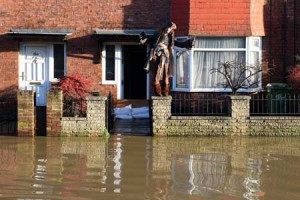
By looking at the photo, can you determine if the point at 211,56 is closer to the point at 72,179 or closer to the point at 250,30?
the point at 250,30

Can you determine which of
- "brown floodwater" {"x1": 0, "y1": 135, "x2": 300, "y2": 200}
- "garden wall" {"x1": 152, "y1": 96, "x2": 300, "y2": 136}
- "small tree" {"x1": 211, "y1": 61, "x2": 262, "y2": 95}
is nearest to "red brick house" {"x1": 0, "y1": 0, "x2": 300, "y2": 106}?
"small tree" {"x1": 211, "y1": 61, "x2": 262, "y2": 95}

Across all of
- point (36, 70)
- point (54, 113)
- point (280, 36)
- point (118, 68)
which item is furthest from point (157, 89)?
point (36, 70)

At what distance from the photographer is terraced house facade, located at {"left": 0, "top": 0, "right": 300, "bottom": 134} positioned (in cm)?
1733

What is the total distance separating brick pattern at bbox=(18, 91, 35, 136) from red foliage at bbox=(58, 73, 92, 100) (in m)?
1.72

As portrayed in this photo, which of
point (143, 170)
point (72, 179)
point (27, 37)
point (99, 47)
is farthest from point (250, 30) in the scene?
point (72, 179)

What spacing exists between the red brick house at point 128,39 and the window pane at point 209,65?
0.03 m

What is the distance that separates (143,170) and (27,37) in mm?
9979

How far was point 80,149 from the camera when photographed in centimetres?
1229

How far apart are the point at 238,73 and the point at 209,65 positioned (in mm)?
990

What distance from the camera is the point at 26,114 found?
1412 centimetres

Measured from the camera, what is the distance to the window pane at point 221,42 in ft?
57.2

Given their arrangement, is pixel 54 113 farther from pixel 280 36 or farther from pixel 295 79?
pixel 280 36

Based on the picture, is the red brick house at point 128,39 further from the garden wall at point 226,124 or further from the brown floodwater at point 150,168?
the brown floodwater at point 150,168

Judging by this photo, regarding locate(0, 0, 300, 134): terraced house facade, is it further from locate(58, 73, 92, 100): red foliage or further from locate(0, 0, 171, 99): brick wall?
locate(58, 73, 92, 100): red foliage
